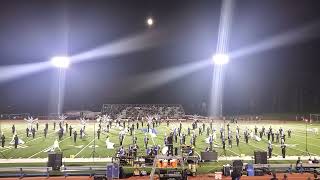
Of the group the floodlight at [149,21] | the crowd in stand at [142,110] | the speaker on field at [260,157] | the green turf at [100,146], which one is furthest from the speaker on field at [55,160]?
the floodlight at [149,21]

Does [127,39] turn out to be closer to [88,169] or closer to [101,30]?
[101,30]

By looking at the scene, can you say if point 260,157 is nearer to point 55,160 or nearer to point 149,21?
point 55,160

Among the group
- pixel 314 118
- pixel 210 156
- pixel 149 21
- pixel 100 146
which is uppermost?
pixel 149 21

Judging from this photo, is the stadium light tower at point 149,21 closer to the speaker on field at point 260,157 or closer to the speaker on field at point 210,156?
the speaker on field at point 210,156

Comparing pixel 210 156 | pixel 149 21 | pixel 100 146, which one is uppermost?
pixel 149 21

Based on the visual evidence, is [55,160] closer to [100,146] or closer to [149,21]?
[100,146]

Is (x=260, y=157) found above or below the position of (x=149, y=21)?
below

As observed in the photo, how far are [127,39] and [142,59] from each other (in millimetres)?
5403

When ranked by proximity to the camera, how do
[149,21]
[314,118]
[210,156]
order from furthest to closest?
A: 1. [149,21]
2. [314,118]
3. [210,156]

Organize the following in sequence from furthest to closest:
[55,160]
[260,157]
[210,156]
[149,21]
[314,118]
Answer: [149,21] < [314,118] < [210,156] < [260,157] < [55,160]

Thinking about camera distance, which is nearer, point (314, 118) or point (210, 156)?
point (210, 156)

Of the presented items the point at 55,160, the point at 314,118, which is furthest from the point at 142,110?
the point at 55,160

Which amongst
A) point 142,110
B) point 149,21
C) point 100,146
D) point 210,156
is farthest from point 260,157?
point 149,21

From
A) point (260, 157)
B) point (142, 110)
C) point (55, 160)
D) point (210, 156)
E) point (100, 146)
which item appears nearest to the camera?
point (55, 160)
